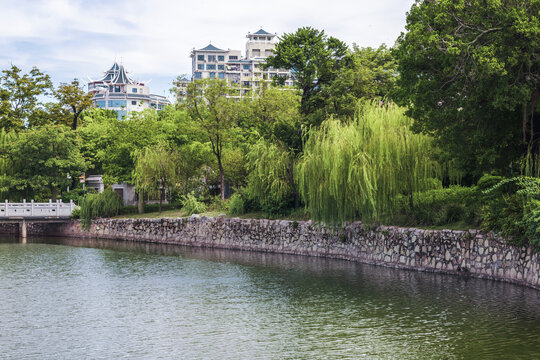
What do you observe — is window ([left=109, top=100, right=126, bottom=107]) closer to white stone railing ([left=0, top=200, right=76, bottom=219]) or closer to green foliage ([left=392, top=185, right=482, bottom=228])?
white stone railing ([left=0, top=200, right=76, bottom=219])

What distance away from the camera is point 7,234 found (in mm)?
48781

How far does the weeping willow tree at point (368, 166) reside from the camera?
2523 centimetres

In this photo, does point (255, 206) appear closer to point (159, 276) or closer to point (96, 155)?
point (159, 276)

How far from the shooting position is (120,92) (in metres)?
172

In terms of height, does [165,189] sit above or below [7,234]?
above

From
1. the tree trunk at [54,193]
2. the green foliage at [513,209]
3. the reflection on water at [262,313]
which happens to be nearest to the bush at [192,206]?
the reflection on water at [262,313]

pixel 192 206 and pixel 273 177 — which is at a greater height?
pixel 273 177

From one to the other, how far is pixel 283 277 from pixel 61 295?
307 inches

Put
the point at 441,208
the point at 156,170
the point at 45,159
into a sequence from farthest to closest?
the point at 45,159, the point at 156,170, the point at 441,208

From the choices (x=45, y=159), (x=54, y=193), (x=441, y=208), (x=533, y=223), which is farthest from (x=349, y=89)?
(x=54, y=193)

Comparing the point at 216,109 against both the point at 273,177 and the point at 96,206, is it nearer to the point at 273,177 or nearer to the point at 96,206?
the point at 273,177

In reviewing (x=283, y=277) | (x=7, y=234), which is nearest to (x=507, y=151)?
(x=283, y=277)

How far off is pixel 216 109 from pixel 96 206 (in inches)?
428

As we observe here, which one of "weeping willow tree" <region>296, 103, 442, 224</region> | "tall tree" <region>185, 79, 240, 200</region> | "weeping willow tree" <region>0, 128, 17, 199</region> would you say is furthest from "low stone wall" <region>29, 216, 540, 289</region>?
"weeping willow tree" <region>0, 128, 17, 199</region>
